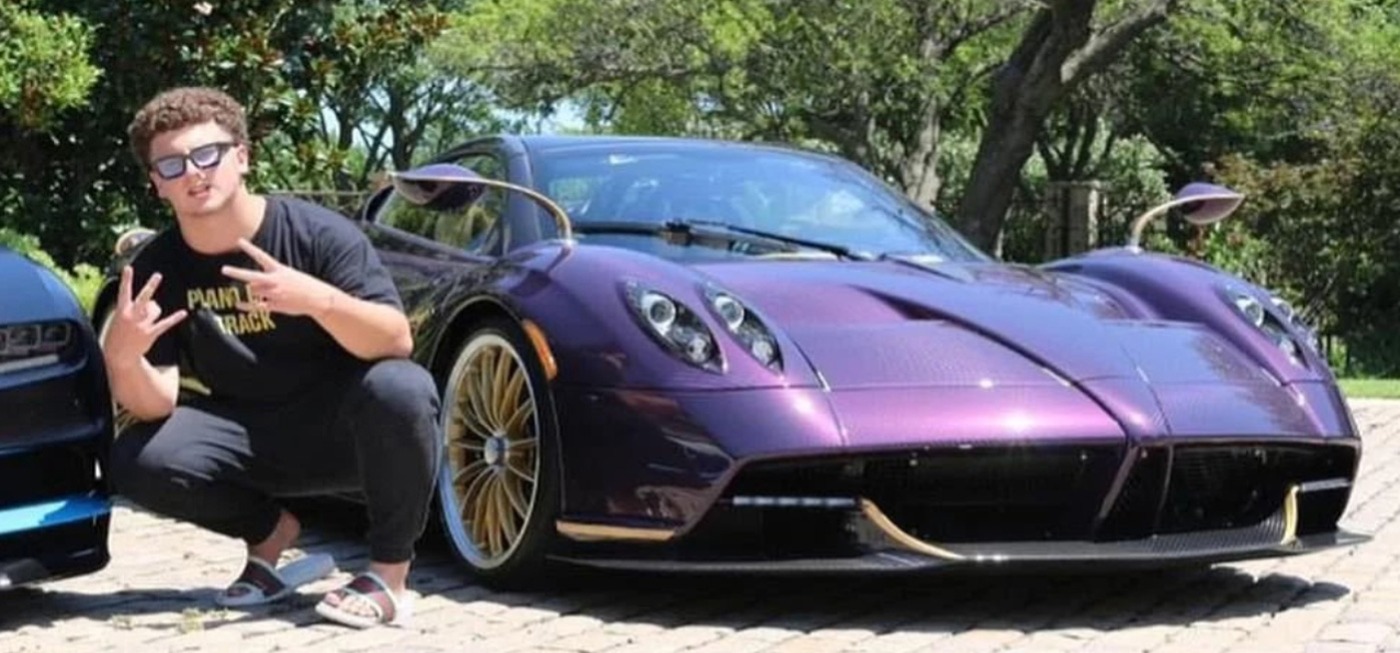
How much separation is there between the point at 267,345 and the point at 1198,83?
76.1 feet

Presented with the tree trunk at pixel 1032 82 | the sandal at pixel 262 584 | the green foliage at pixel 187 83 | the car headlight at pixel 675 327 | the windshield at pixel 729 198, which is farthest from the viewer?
the tree trunk at pixel 1032 82

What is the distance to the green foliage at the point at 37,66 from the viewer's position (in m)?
9.37

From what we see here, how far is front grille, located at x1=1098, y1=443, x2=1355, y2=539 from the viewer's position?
14.8 ft

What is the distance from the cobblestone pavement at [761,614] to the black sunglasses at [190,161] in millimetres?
1005

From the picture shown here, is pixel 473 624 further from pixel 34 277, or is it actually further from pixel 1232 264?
pixel 1232 264

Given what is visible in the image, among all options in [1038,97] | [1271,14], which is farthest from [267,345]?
[1271,14]

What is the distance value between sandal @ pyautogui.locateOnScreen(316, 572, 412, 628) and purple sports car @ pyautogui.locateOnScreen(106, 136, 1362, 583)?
1.28 feet

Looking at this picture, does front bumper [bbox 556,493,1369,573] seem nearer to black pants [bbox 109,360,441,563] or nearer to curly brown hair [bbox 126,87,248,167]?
black pants [bbox 109,360,441,563]

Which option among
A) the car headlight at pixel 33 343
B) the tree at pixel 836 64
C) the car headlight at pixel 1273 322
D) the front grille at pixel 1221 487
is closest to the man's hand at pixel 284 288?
the car headlight at pixel 33 343

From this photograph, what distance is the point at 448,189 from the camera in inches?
201

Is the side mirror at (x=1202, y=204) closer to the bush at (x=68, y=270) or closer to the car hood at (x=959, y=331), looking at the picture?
the car hood at (x=959, y=331)

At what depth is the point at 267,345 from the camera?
4434 millimetres

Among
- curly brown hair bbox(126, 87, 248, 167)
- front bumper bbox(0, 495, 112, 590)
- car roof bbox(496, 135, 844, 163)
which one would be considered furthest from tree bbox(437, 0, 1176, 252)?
front bumper bbox(0, 495, 112, 590)

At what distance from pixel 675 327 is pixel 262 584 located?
1.14 metres
